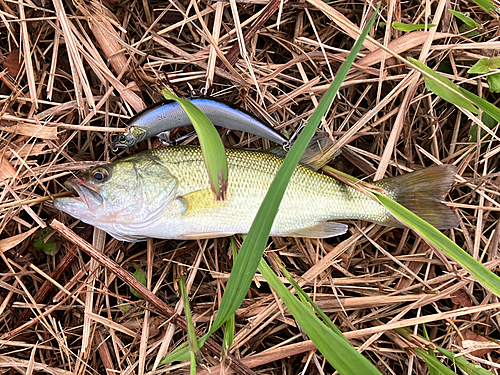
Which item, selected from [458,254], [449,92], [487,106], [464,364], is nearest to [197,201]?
[458,254]

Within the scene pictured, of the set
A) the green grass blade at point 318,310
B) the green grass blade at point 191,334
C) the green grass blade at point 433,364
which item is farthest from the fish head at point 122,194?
the green grass blade at point 433,364

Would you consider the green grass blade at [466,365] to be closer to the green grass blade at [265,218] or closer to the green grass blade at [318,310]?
the green grass blade at [318,310]

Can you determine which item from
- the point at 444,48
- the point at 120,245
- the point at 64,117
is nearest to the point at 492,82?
the point at 444,48

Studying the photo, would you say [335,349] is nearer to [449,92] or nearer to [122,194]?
[122,194]

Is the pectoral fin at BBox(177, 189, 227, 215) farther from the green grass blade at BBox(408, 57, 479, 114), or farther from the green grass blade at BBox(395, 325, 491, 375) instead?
the green grass blade at BBox(395, 325, 491, 375)

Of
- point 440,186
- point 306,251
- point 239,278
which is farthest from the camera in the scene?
point 306,251

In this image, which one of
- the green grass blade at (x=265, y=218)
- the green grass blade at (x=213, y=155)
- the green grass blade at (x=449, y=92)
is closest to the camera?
the green grass blade at (x=265, y=218)

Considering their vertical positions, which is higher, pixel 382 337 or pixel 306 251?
pixel 306 251

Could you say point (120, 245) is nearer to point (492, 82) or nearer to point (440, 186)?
point (440, 186)
